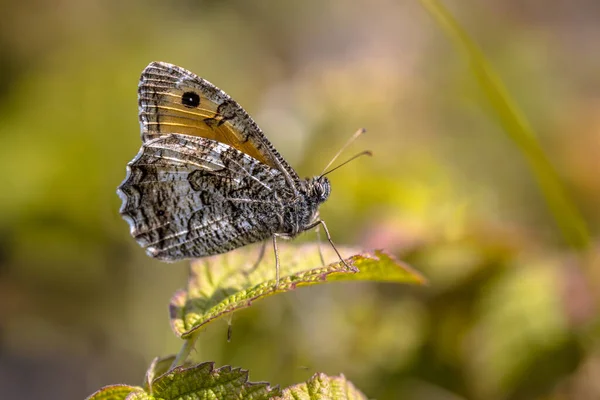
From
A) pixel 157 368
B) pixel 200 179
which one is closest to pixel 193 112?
pixel 200 179

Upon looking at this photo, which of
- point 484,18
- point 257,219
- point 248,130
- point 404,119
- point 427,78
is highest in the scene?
point 484,18

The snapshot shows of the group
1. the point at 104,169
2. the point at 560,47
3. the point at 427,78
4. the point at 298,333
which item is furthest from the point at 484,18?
the point at 298,333

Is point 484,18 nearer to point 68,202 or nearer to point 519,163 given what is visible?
point 519,163

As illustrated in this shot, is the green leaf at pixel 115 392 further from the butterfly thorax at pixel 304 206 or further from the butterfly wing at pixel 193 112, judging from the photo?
the butterfly wing at pixel 193 112

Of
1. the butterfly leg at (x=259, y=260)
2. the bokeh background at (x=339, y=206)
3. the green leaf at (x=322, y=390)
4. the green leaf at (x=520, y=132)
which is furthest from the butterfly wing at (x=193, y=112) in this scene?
the green leaf at (x=520, y=132)

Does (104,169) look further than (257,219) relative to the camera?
Yes

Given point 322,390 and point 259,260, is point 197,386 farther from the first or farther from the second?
point 259,260

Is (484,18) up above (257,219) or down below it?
above

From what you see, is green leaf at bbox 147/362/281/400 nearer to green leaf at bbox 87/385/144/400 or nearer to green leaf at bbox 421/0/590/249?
green leaf at bbox 87/385/144/400
